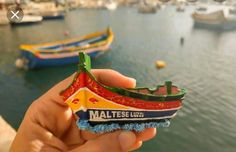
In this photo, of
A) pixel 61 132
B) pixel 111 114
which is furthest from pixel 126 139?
pixel 61 132

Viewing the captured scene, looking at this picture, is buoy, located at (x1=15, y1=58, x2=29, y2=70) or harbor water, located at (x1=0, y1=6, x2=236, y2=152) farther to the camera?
buoy, located at (x1=15, y1=58, x2=29, y2=70)

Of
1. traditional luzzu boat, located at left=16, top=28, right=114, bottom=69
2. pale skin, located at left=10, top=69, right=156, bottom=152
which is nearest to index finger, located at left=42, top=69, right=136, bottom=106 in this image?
pale skin, located at left=10, top=69, right=156, bottom=152

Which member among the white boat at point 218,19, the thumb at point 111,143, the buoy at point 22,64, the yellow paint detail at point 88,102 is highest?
the yellow paint detail at point 88,102

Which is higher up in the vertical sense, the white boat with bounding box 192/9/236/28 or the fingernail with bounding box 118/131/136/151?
the fingernail with bounding box 118/131/136/151

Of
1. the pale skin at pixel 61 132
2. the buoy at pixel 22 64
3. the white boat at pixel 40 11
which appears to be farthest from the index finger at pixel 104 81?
the white boat at pixel 40 11

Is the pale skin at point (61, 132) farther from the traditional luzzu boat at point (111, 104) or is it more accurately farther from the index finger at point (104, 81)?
the traditional luzzu boat at point (111, 104)

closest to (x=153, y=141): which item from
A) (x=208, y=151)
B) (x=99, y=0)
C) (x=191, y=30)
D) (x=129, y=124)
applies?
(x=208, y=151)

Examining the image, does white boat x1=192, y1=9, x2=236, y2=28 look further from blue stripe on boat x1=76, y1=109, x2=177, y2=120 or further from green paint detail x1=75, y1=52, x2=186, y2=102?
blue stripe on boat x1=76, y1=109, x2=177, y2=120
